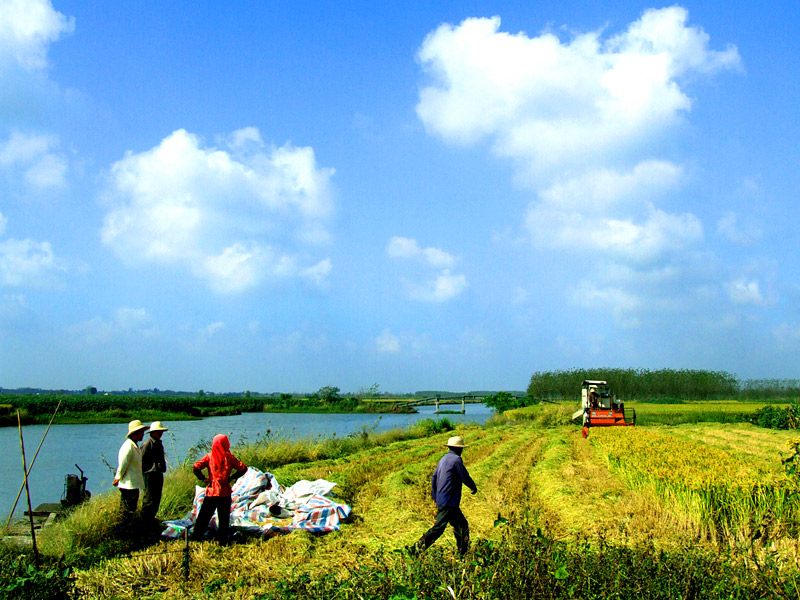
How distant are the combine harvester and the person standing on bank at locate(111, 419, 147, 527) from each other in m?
20.7

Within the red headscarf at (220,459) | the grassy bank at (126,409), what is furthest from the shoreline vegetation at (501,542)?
the grassy bank at (126,409)

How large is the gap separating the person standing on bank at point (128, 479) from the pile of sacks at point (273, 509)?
2.08ft

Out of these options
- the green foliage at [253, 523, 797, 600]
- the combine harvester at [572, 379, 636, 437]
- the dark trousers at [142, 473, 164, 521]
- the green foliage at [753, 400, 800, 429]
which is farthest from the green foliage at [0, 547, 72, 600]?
the green foliage at [753, 400, 800, 429]

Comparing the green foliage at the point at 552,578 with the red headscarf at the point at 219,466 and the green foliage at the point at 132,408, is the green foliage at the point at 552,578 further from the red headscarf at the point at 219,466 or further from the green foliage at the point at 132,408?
the green foliage at the point at 132,408

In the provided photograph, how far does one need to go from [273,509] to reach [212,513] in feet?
4.01

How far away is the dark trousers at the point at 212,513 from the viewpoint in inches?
345

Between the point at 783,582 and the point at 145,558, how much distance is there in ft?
22.9

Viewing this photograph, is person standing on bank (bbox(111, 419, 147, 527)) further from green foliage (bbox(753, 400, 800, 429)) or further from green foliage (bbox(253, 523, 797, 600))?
green foliage (bbox(753, 400, 800, 429))

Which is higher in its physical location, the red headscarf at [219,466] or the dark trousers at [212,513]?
the red headscarf at [219,466]

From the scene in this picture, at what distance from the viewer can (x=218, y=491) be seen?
880cm

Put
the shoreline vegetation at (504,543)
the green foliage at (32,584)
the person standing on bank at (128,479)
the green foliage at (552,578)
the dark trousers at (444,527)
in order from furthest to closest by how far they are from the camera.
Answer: the person standing on bank at (128,479), the dark trousers at (444,527), the green foliage at (32,584), the shoreline vegetation at (504,543), the green foliage at (552,578)

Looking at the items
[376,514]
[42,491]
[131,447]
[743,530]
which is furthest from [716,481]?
[42,491]

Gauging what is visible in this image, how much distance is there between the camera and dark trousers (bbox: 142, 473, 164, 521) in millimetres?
9117

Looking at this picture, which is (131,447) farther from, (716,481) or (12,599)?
(716,481)
